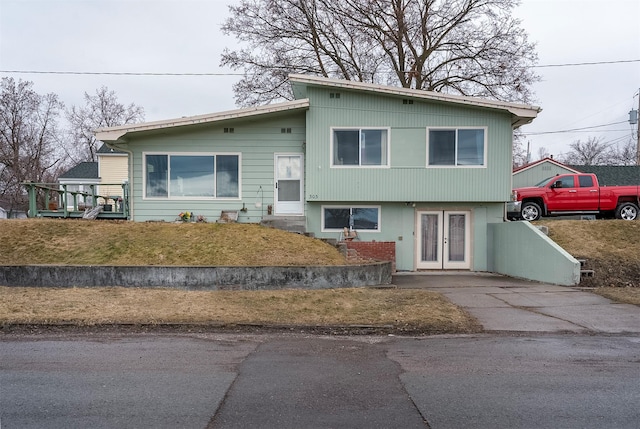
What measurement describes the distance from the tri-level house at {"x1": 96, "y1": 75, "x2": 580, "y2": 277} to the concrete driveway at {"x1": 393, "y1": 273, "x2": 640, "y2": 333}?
8.82ft

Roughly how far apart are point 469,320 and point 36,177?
4775 cm

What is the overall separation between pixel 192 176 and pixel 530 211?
12.8m

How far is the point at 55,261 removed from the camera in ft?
38.2

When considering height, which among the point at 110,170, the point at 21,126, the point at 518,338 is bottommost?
the point at 518,338

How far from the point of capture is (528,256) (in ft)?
45.9

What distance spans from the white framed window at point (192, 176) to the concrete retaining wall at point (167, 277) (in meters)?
5.64

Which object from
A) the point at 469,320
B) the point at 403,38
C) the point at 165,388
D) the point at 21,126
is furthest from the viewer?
the point at 21,126

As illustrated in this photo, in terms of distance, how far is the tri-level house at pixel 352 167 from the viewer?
15.6 meters

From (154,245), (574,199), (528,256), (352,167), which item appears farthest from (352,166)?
(574,199)

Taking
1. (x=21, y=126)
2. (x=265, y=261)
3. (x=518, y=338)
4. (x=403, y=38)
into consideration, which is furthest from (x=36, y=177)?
(x=518, y=338)

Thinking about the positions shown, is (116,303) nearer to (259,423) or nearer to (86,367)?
(86,367)

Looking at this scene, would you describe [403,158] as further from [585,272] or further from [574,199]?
[574,199]

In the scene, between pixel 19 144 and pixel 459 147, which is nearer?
pixel 459 147

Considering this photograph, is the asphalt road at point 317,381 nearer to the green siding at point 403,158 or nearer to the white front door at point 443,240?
the green siding at point 403,158
